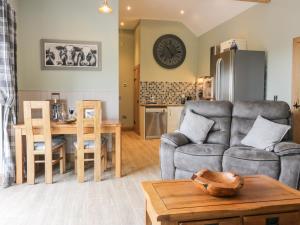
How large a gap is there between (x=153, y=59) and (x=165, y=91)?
930mm

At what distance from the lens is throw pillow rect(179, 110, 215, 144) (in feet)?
11.3

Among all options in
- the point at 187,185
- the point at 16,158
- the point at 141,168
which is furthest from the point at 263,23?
the point at 16,158

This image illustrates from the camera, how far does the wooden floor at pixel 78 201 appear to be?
2.46m

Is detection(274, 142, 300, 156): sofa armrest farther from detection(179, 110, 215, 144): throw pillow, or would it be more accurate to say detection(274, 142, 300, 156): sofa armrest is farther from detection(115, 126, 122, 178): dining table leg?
detection(115, 126, 122, 178): dining table leg

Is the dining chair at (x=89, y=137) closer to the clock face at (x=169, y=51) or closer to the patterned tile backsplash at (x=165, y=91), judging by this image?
the patterned tile backsplash at (x=165, y=91)

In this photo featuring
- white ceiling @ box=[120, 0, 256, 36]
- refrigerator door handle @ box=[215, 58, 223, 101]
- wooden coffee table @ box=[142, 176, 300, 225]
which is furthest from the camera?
white ceiling @ box=[120, 0, 256, 36]

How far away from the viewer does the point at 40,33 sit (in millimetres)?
4262

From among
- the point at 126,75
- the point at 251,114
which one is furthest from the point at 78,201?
the point at 126,75

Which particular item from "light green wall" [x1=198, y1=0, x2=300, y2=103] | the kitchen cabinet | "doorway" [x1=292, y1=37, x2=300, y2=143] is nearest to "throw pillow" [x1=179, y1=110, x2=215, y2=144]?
"doorway" [x1=292, y1=37, x2=300, y2=143]

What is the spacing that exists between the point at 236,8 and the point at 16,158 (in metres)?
4.66

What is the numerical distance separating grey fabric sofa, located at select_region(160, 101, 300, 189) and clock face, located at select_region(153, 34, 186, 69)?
11.8 feet

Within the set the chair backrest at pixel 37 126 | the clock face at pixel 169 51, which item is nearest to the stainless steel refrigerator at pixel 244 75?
the clock face at pixel 169 51

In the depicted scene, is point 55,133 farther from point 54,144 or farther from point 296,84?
point 296,84

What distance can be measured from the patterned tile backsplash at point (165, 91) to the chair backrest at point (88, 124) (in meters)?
3.78
